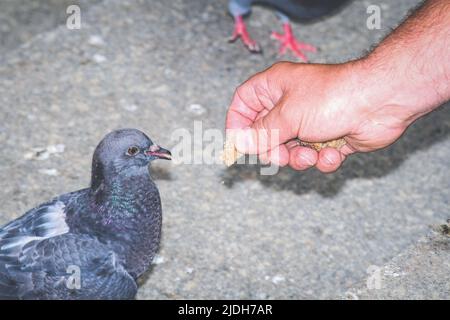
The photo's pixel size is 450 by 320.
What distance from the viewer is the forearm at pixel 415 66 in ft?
9.36

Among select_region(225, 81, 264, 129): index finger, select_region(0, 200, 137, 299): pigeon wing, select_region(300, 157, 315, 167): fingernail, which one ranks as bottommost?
select_region(0, 200, 137, 299): pigeon wing

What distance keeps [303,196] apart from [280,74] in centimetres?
149

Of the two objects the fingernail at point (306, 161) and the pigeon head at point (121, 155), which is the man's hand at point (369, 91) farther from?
the pigeon head at point (121, 155)

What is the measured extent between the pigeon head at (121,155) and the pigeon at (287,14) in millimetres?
2495

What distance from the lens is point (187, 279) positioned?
12.5ft

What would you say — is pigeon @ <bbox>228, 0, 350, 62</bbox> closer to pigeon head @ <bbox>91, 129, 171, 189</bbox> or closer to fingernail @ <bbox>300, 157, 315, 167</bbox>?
fingernail @ <bbox>300, 157, 315, 167</bbox>

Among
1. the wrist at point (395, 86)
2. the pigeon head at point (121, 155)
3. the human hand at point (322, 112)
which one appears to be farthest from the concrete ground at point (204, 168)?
the wrist at point (395, 86)

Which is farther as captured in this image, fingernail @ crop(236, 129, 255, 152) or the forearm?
fingernail @ crop(236, 129, 255, 152)

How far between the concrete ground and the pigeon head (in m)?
0.89

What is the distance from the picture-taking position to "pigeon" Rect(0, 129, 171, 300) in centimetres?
304

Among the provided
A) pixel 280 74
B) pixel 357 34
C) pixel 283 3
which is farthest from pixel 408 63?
pixel 357 34

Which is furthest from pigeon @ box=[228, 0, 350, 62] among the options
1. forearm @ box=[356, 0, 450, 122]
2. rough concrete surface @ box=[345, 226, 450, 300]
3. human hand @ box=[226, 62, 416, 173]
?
forearm @ box=[356, 0, 450, 122]

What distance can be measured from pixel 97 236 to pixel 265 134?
3.03 ft

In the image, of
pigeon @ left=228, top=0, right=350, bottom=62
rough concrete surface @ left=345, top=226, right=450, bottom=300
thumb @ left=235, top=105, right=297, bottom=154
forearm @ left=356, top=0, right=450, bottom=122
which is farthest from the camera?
pigeon @ left=228, top=0, right=350, bottom=62
